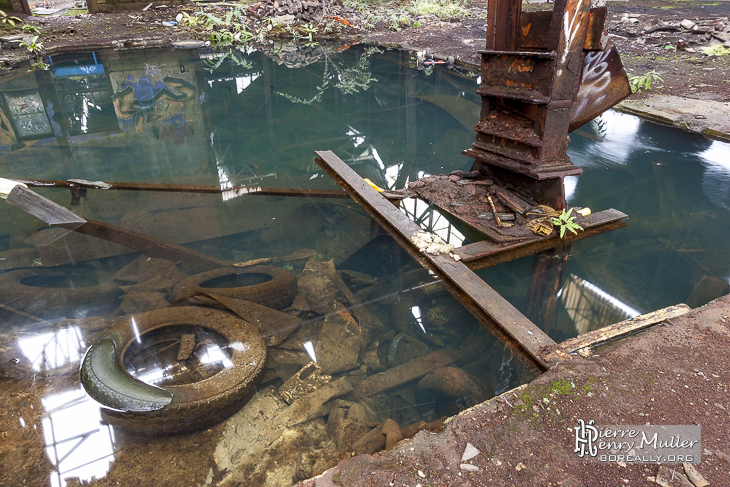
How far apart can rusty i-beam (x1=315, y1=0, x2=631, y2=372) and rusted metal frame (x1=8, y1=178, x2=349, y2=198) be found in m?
0.41

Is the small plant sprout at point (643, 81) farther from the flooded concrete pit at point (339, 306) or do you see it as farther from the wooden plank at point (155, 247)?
the wooden plank at point (155, 247)

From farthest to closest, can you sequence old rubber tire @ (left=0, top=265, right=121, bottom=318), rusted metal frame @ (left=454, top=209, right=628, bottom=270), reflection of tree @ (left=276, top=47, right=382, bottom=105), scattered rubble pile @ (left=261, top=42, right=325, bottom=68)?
1. scattered rubble pile @ (left=261, top=42, right=325, bottom=68)
2. reflection of tree @ (left=276, top=47, right=382, bottom=105)
3. rusted metal frame @ (left=454, top=209, right=628, bottom=270)
4. old rubber tire @ (left=0, top=265, right=121, bottom=318)

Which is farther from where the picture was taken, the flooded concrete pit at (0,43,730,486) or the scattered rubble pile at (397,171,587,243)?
the scattered rubble pile at (397,171,587,243)

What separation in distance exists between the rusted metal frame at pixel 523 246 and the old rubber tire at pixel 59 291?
283 cm

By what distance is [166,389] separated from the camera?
2402 millimetres

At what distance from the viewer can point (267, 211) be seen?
4.55m

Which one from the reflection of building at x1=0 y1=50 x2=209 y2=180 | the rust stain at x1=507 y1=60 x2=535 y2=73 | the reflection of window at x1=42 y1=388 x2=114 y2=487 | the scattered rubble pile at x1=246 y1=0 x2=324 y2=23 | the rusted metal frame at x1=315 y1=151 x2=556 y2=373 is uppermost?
the scattered rubble pile at x1=246 y1=0 x2=324 y2=23

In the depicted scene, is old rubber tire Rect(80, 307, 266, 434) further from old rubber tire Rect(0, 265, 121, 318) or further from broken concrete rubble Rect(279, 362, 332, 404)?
old rubber tire Rect(0, 265, 121, 318)

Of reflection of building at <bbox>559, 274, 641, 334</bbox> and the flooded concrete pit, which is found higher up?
the flooded concrete pit

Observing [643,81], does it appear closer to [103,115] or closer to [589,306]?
[589,306]

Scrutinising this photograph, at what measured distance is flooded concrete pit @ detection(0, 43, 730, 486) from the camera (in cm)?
204

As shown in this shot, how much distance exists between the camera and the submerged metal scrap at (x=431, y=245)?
3326 millimetres

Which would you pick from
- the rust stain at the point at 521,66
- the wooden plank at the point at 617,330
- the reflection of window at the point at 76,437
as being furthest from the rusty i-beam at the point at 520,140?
the reflection of window at the point at 76,437

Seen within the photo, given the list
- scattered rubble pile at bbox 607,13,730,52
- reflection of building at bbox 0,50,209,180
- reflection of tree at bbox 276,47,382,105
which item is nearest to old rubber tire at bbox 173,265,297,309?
reflection of building at bbox 0,50,209,180
